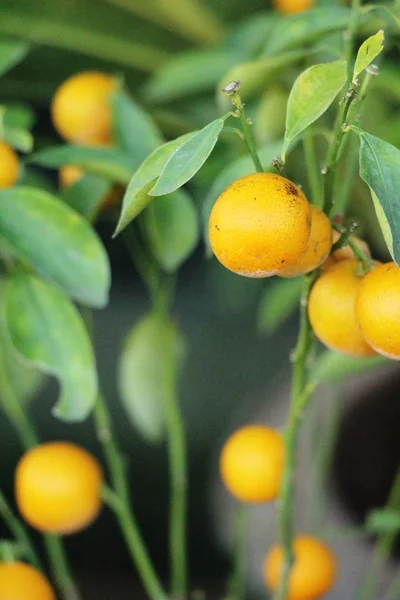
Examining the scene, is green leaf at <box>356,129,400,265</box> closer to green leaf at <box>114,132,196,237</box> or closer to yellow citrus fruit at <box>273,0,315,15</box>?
green leaf at <box>114,132,196,237</box>

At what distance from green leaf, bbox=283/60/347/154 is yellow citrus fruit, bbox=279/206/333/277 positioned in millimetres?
39

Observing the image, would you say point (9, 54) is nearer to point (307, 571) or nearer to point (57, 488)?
point (57, 488)

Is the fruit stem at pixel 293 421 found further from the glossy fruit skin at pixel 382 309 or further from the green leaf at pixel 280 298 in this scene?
the green leaf at pixel 280 298

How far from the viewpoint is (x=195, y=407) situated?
3.22ft

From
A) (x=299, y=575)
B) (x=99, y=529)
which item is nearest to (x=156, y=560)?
(x=99, y=529)

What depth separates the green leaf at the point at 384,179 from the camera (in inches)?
12.9

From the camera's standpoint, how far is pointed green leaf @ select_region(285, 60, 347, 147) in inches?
13.3

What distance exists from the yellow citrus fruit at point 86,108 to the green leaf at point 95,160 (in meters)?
0.08

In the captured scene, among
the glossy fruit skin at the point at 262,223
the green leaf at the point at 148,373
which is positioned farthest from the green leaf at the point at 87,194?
the glossy fruit skin at the point at 262,223

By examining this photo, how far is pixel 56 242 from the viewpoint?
0.50m

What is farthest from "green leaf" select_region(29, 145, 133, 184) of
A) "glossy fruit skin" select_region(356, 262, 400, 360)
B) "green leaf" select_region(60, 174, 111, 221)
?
"glossy fruit skin" select_region(356, 262, 400, 360)

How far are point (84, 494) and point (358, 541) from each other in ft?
1.40

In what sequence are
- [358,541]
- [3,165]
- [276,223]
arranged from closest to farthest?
[276,223] → [3,165] → [358,541]

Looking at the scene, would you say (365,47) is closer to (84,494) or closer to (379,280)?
(379,280)
